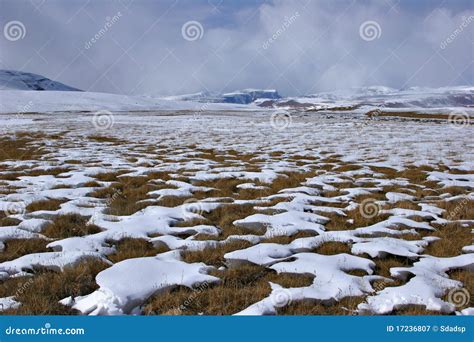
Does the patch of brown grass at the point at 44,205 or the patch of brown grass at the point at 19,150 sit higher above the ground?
the patch of brown grass at the point at 19,150

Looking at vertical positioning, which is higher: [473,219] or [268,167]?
[268,167]

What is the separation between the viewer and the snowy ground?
457 centimetres

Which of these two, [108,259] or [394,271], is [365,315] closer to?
[394,271]

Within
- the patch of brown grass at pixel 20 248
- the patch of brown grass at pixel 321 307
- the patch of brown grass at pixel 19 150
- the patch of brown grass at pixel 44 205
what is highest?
the patch of brown grass at pixel 19 150

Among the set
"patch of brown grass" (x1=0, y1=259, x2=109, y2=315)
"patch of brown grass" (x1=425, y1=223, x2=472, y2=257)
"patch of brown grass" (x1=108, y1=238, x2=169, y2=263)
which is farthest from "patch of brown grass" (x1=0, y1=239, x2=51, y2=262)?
"patch of brown grass" (x1=425, y1=223, x2=472, y2=257)

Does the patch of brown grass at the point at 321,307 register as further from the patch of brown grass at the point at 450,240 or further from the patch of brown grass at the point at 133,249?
the patch of brown grass at the point at 133,249

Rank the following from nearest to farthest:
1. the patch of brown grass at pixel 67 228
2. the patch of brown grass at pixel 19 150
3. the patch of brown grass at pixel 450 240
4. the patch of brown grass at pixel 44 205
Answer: the patch of brown grass at pixel 450 240
the patch of brown grass at pixel 67 228
the patch of brown grass at pixel 44 205
the patch of brown grass at pixel 19 150

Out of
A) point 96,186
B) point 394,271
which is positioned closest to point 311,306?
point 394,271

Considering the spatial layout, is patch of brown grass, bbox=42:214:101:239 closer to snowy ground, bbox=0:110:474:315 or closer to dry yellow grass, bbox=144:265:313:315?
snowy ground, bbox=0:110:474:315

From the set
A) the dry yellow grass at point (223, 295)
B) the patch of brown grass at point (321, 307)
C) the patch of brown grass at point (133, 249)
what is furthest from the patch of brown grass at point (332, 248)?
the patch of brown grass at point (133, 249)

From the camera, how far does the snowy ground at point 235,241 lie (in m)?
4.57

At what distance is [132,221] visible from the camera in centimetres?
750

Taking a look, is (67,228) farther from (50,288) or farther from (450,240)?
(450,240)

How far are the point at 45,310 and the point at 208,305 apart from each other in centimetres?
206
